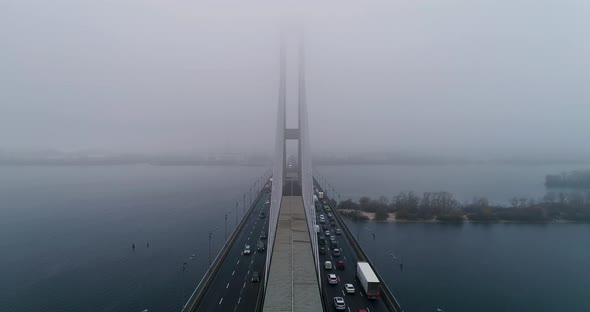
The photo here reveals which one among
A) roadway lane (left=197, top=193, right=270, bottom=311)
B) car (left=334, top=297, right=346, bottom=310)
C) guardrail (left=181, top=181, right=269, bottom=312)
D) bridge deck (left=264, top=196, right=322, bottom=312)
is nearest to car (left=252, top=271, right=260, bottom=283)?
roadway lane (left=197, top=193, right=270, bottom=311)

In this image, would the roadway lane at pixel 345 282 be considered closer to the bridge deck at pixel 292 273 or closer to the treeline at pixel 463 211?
the bridge deck at pixel 292 273

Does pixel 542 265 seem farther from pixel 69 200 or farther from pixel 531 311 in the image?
pixel 69 200

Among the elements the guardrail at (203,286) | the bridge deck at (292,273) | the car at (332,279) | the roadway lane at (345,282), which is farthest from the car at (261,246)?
the car at (332,279)

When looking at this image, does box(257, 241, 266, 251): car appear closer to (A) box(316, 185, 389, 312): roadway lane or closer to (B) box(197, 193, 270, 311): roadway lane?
(B) box(197, 193, 270, 311): roadway lane

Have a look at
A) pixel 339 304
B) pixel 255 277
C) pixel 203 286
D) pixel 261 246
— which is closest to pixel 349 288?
pixel 339 304

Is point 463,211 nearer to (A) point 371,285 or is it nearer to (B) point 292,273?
(A) point 371,285
